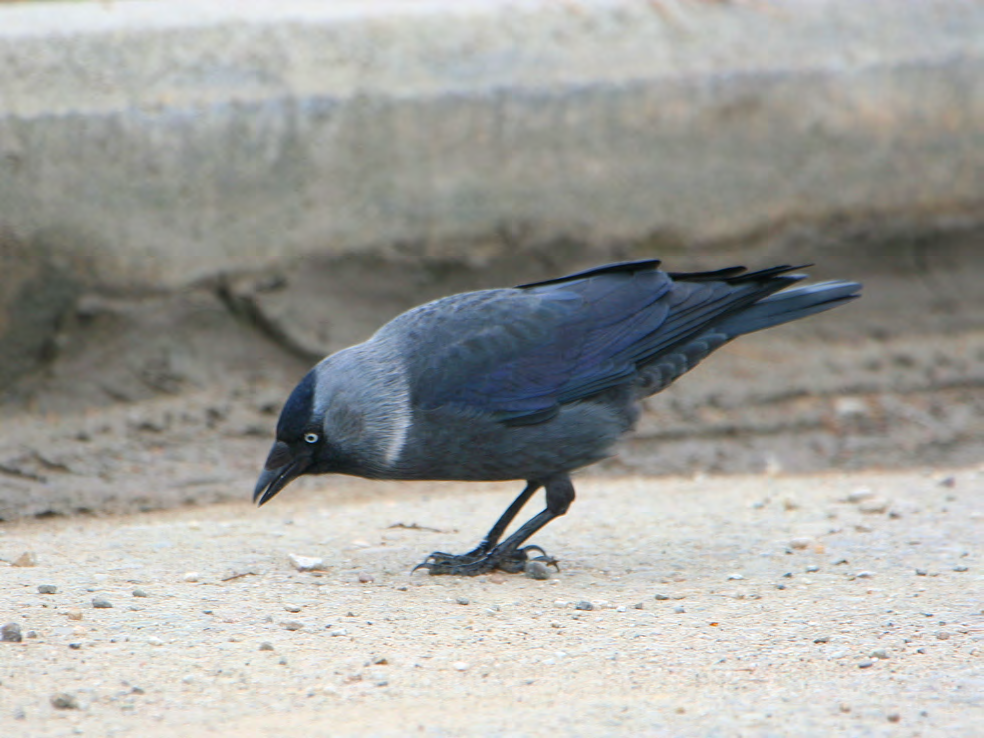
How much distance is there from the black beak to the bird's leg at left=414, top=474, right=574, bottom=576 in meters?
0.55

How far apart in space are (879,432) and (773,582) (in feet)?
8.09

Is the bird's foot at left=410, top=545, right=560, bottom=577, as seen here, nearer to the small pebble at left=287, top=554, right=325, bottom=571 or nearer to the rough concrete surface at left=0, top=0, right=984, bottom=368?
the small pebble at left=287, top=554, right=325, bottom=571

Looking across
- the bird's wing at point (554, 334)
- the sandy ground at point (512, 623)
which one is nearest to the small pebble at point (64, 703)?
the sandy ground at point (512, 623)

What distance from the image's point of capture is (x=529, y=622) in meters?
3.87

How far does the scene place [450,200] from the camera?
6.48m

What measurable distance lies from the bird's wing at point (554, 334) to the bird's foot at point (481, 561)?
19.8 inches

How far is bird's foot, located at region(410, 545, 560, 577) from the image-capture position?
4.49 meters

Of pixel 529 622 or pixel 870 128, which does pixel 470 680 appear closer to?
pixel 529 622

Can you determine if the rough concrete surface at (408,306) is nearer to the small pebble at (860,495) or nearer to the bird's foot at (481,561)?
the small pebble at (860,495)

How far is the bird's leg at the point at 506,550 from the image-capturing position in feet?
14.8

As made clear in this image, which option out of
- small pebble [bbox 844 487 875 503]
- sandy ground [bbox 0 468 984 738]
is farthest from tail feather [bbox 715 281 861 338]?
small pebble [bbox 844 487 875 503]

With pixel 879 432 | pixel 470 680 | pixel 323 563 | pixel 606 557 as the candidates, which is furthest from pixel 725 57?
pixel 470 680

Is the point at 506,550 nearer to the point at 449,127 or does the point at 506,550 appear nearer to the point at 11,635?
the point at 11,635

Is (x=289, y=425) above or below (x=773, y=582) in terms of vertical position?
above
